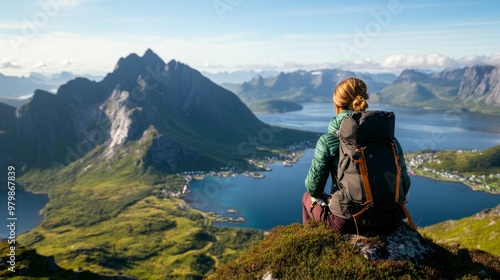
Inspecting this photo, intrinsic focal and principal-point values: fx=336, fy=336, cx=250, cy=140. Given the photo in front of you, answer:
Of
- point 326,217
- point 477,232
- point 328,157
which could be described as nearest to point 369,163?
point 328,157

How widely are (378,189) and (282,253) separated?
4595 millimetres

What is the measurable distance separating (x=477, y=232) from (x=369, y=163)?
60852 mm

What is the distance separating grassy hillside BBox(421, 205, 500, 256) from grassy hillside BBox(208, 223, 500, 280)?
33.8 metres

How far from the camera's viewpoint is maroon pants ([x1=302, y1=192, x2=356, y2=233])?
11.7m

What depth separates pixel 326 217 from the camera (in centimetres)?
1290

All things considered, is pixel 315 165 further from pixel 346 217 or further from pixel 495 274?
pixel 495 274

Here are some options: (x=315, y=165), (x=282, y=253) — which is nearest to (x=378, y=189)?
(x=315, y=165)

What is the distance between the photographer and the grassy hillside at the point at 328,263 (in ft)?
35.2

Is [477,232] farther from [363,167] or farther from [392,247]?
[363,167]

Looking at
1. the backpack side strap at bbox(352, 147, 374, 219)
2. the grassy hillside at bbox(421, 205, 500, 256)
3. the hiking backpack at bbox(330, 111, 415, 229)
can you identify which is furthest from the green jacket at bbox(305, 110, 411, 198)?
the grassy hillside at bbox(421, 205, 500, 256)

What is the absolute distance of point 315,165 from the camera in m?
11.3

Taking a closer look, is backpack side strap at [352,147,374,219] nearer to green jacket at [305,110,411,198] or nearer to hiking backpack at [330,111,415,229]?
hiking backpack at [330,111,415,229]

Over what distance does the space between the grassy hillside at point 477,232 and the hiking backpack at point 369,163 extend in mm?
38493

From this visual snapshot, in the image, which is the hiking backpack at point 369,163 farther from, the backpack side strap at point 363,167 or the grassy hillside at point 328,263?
the grassy hillside at point 328,263
